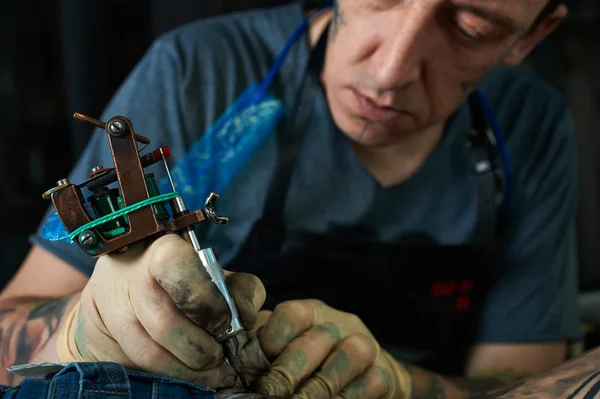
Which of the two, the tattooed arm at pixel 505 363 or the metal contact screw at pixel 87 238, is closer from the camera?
the metal contact screw at pixel 87 238

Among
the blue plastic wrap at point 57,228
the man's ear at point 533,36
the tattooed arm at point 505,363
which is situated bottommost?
the tattooed arm at point 505,363

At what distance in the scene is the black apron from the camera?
0.87 metres

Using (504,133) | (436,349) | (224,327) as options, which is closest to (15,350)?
Answer: (224,327)

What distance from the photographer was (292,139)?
36.8 inches

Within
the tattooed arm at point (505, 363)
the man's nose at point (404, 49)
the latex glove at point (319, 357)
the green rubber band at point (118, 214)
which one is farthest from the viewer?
the tattooed arm at point (505, 363)

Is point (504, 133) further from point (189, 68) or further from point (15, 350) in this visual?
point (15, 350)

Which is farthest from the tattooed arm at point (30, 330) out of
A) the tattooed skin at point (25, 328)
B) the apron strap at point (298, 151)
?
the apron strap at point (298, 151)

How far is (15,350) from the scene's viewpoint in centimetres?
63

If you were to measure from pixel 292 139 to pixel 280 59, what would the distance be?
0.13m

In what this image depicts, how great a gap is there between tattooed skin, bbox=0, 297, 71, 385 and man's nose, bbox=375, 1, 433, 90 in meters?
0.46

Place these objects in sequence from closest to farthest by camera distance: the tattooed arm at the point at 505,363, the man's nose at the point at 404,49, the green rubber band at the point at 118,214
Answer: the green rubber band at the point at 118,214 → the man's nose at the point at 404,49 → the tattooed arm at the point at 505,363

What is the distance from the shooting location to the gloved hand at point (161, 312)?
466 mm

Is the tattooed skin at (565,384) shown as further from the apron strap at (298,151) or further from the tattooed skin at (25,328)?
the tattooed skin at (25,328)

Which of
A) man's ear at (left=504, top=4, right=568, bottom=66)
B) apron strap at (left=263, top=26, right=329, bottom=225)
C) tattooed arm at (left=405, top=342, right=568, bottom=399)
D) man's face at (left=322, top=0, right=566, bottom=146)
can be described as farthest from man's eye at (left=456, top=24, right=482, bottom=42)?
tattooed arm at (left=405, top=342, right=568, bottom=399)
